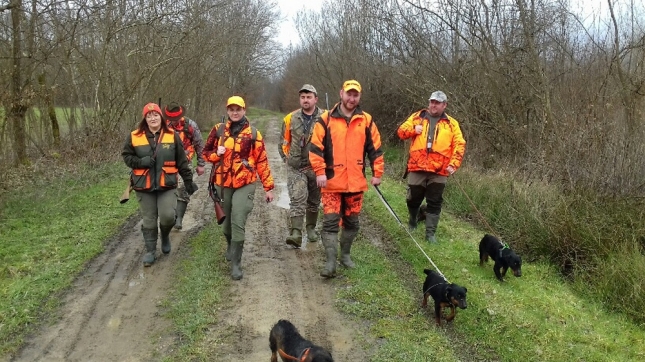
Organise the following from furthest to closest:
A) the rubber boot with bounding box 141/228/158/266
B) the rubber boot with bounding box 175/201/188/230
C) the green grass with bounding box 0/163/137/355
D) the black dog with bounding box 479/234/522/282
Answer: the rubber boot with bounding box 175/201/188/230 → the rubber boot with bounding box 141/228/158/266 → the black dog with bounding box 479/234/522/282 → the green grass with bounding box 0/163/137/355

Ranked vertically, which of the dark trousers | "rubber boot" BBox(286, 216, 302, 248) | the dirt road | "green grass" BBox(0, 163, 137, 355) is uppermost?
the dark trousers

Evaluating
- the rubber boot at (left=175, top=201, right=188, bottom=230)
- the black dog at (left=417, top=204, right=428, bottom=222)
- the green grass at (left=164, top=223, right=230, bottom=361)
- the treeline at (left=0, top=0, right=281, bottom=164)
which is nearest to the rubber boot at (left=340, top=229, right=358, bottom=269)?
the green grass at (left=164, top=223, right=230, bottom=361)

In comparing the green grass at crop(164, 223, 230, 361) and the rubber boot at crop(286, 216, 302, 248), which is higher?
the rubber boot at crop(286, 216, 302, 248)

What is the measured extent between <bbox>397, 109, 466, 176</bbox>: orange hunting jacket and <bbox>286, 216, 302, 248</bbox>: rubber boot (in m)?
1.80

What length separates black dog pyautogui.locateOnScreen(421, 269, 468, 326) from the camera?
4484 mm

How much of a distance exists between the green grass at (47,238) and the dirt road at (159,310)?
21cm

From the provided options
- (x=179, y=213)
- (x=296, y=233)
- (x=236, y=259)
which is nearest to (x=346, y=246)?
(x=296, y=233)

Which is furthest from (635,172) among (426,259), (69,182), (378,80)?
(378,80)

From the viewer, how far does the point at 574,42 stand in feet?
37.0

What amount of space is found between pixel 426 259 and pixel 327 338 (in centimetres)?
223

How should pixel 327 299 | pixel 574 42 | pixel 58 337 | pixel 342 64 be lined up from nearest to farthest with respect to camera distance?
pixel 58 337, pixel 327 299, pixel 574 42, pixel 342 64

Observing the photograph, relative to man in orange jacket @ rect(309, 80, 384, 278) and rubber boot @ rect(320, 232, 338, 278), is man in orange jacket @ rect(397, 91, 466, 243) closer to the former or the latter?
man in orange jacket @ rect(309, 80, 384, 278)

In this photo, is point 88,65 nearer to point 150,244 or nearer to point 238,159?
point 150,244

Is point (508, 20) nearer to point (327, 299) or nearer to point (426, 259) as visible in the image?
point (426, 259)
